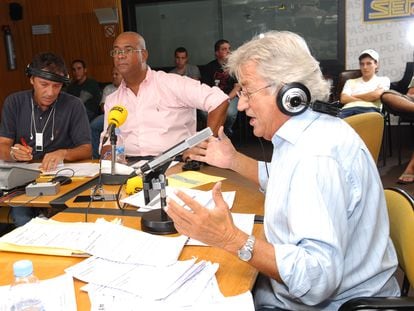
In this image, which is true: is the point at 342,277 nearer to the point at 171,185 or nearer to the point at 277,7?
the point at 171,185

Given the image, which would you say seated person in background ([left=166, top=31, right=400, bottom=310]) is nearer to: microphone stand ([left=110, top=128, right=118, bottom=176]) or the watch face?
the watch face

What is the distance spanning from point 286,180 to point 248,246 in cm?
20

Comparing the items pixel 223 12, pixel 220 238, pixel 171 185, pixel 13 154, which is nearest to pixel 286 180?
pixel 220 238

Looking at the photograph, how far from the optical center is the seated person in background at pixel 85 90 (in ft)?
19.8

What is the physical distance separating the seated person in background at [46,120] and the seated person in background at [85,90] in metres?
3.25

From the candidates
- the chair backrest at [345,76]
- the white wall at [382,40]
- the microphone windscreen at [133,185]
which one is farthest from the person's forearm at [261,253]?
the white wall at [382,40]

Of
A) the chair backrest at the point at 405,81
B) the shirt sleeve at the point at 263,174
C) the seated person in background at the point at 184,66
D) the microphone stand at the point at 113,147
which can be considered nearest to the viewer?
the shirt sleeve at the point at 263,174

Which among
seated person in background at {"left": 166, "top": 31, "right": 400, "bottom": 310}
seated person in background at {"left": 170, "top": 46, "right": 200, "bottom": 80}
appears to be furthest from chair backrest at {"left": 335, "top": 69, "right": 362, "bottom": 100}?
seated person in background at {"left": 166, "top": 31, "right": 400, "bottom": 310}

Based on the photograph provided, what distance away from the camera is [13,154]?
2.40 meters

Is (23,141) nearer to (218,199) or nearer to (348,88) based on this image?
(218,199)

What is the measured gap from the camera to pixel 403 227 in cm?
125

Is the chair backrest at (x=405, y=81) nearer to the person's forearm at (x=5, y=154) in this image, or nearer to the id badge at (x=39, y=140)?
the id badge at (x=39, y=140)

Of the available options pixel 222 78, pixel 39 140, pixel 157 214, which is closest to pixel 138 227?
pixel 157 214

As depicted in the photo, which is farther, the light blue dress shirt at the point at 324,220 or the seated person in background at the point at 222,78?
the seated person in background at the point at 222,78
